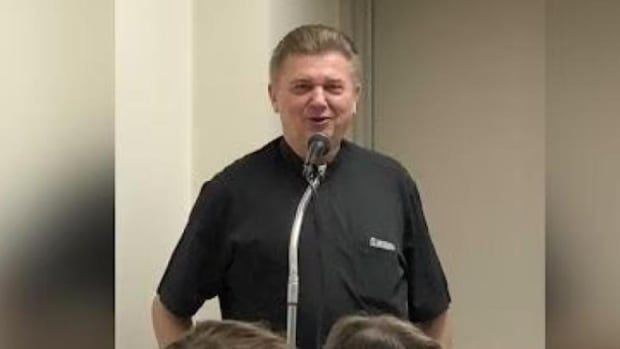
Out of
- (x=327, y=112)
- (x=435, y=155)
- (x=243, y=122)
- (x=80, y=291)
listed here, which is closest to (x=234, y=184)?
(x=327, y=112)

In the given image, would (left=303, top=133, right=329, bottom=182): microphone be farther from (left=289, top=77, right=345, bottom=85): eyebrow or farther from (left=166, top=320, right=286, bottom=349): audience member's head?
(left=166, top=320, right=286, bottom=349): audience member's head

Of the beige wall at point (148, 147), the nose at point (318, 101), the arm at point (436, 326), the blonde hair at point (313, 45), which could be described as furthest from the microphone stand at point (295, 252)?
the beige wall at point (148, 147)

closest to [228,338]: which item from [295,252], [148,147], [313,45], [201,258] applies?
[295,252]

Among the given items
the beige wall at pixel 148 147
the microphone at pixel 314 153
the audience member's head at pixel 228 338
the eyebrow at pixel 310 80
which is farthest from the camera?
the beige wall at pixel 148 147

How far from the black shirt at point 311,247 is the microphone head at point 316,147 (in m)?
0.10

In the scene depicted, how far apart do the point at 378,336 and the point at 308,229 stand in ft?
1.61

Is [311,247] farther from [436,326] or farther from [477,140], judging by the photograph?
[477,140]

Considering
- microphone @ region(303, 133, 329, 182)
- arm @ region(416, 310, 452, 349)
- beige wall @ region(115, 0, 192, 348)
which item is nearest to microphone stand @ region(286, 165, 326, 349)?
microphone @ region(303, 133, 329, 182)

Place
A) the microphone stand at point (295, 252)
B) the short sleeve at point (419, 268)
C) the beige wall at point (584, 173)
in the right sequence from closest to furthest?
the microphone stand at point (295, 252)
the short sleeve at point (419, 268)
the beige wall at point (584, 173)

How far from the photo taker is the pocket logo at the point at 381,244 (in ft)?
6.25

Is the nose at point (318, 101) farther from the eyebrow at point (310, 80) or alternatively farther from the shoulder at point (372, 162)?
the shoulder at point (372, 162)

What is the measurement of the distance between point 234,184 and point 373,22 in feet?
4.38

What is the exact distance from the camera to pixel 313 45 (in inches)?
75.1

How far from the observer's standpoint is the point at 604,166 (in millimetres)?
2859
